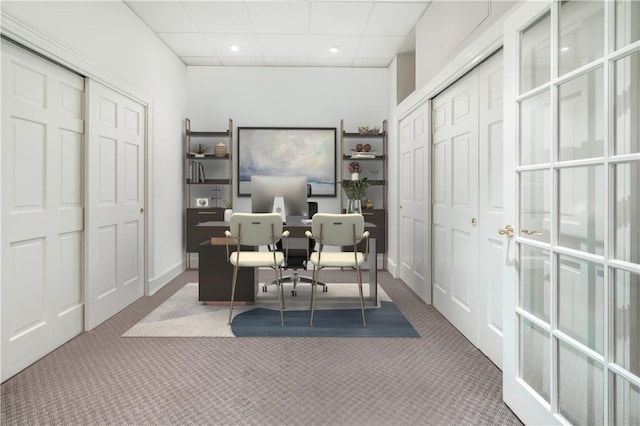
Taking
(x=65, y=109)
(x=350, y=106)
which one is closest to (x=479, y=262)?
(x=65, y=109)

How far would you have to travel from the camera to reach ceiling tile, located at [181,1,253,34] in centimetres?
421

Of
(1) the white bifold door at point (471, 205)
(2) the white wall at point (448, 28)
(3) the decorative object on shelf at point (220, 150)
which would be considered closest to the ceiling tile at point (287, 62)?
(3) the decorative object on shelf at point (220, 150)

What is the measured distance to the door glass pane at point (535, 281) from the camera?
1916mm

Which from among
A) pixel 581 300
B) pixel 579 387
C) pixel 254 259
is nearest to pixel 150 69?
pixel 254 259

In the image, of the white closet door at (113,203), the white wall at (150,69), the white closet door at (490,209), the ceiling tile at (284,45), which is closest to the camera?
the white closet door at (490,209)

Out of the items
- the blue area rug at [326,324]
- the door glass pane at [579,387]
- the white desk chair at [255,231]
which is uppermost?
the white desk chair at [255,231]

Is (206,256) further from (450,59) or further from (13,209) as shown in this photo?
(450,59)

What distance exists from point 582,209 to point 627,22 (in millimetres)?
671

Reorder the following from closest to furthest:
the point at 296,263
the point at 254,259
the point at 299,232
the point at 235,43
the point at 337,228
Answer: the point at 337,228 < the point at 254,259 < the point at 299,232 < the point at 296,263 < the point at 235,43

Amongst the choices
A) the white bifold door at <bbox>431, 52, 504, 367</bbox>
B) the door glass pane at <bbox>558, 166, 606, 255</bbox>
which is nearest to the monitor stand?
the white bifold door at <bbox>431, 52, 504, 367</bbox>

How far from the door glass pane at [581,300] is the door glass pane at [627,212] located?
138 millimetres

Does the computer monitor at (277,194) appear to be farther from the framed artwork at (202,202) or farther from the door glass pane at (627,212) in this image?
the door glass pane at (627,212)

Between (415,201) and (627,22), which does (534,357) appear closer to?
(627,22)

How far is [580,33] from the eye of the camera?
5.51 ft
